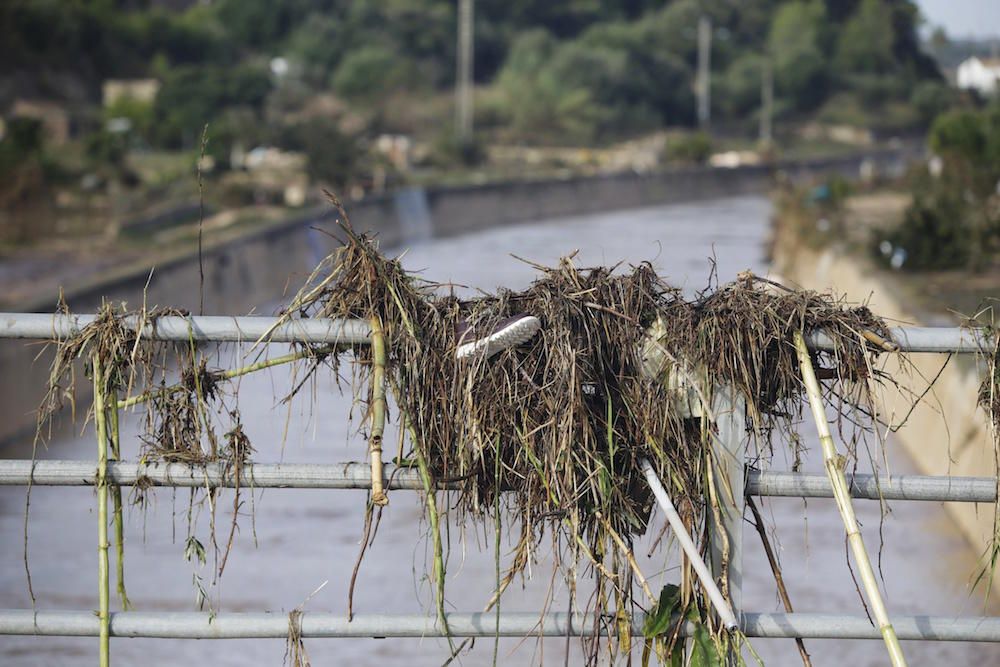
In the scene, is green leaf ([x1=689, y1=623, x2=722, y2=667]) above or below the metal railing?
below

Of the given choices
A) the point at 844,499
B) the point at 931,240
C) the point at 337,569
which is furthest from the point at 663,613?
the point at 931,240

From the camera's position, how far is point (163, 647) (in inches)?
324

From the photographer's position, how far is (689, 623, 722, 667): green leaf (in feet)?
9.98

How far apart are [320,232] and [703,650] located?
139cm

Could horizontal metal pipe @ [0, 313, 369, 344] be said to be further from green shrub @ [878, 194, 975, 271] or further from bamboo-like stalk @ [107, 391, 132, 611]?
green shrub @ [878, 194, 975, 271]

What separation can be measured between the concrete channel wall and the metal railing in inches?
9.1

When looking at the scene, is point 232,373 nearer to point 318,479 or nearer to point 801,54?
point 318,479

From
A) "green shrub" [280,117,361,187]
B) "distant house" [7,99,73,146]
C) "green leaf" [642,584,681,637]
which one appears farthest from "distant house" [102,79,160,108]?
"green leaf" [642,584,681,637]

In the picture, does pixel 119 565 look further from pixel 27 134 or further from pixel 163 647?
pixel 27 134

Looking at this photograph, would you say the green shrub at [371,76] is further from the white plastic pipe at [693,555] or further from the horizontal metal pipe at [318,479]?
the white plastic pipe at [693,555]

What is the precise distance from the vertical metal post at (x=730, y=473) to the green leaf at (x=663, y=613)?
10 cm

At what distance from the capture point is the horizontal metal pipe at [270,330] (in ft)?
9.73

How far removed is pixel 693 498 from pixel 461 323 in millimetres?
598

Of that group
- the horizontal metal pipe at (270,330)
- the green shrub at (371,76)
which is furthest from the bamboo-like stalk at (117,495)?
the green shrub at (371,76)
